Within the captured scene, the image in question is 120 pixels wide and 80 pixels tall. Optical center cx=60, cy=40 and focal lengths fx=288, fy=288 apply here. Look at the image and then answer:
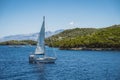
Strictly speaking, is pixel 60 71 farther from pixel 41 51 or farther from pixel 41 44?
pixel 41 44

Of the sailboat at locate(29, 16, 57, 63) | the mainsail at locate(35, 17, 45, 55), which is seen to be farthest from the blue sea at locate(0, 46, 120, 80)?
the mainsail at locate(35, 17, 45, 55)

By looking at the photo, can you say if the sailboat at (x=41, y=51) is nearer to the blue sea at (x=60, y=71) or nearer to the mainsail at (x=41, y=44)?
the mainsail at (x=41, y=44)

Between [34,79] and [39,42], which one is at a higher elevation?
[39,42]

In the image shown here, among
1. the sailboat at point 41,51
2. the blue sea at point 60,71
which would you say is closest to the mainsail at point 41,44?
the sailboat at point 41,51

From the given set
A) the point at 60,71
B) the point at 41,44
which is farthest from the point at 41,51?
the point at 60,71

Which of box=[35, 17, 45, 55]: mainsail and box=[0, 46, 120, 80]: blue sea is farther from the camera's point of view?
box=[35, 17, 45, 55]: mainsail

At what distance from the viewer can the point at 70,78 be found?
203ft

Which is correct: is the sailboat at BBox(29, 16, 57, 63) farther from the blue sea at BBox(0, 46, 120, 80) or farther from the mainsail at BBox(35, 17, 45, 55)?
the blue sea at BBox(0, 46, 120, 80)

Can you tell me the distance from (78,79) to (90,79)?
2526 mm

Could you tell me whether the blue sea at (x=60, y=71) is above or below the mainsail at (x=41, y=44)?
below

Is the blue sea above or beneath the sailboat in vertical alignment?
beneath

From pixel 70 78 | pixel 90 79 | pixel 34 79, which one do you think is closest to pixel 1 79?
pixel 34 79

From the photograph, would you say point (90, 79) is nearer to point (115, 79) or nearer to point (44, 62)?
point (115, 79)

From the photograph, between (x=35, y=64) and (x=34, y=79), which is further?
(x=35, y=64)
